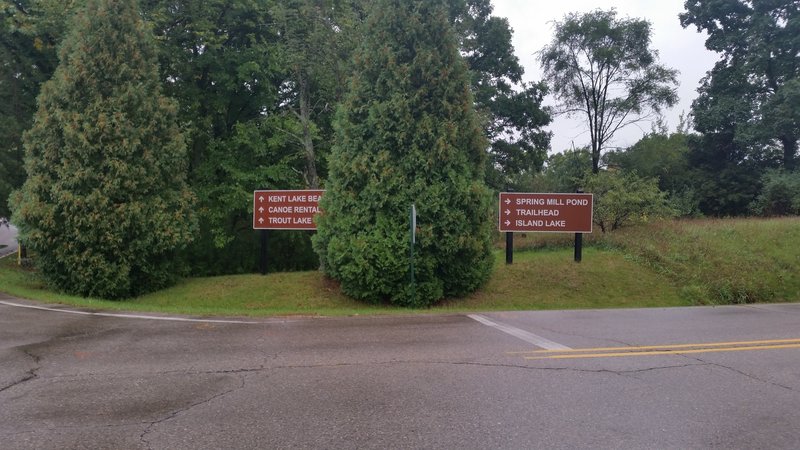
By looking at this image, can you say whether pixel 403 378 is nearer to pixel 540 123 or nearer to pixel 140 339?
pixel 140 339

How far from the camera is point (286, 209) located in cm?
1811

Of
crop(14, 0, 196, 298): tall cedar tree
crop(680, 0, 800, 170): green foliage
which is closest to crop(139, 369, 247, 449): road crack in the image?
crop(14, 0, 196, 298): tall cedar tree

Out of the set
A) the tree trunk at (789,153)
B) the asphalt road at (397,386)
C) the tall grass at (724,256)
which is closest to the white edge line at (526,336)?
the asphalt road at (397,386)

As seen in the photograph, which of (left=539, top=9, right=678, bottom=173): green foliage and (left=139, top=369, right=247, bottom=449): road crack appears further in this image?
(left=539, top=9, right=678, bottom=173): green foliage

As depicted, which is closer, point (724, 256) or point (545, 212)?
point (545, 212)

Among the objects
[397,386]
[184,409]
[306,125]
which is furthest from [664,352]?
[306,125]

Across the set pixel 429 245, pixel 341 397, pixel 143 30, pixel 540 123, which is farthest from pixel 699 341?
pixel 540 123

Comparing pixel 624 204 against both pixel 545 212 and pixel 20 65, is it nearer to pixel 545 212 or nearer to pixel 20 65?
pixel 545 212

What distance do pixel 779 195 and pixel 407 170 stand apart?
26.2m

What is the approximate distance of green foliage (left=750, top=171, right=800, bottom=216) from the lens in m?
31.0

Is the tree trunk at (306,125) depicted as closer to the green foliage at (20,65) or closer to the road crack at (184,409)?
the green foliage at (20,65)

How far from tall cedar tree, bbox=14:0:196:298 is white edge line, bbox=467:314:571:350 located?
9.95 meters

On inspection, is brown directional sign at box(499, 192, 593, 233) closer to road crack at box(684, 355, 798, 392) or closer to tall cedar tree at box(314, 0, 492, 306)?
tall cedar tree at box(314, 0, 492, 306)

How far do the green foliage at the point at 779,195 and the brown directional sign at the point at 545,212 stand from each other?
19010mm
